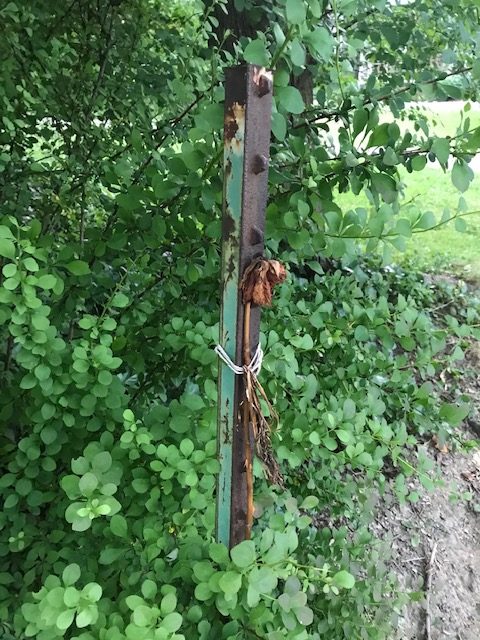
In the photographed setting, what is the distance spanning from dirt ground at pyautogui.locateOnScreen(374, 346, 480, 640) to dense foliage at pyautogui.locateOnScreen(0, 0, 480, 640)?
23.0 inches

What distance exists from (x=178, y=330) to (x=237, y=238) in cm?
48

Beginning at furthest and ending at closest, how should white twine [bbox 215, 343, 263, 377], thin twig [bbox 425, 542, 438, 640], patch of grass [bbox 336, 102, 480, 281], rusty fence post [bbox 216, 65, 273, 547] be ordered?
1. patch of grass [bbox 336, 102, 480, 281]
2. thin twig [bbox 425, 542, 438, 640]
3. white twine [bbox 215, 343, 263, 377]
4. rusty fence post [bbox 216, 65, 273, 547]

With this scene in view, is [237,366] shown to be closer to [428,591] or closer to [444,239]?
[428,591]

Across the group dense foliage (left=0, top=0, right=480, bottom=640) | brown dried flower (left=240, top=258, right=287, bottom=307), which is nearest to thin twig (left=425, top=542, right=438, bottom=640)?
dense foliage (left=0, top=0, right=480, bottom=640)

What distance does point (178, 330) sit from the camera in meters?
1.29

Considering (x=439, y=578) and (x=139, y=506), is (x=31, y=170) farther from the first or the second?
(x=439, y=578)

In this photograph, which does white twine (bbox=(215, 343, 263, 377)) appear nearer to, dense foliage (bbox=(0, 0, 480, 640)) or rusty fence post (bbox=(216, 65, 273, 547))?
rusty fence post (bbox=(216, 65, 273, 547))

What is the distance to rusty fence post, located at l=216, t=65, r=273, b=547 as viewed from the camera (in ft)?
2.59

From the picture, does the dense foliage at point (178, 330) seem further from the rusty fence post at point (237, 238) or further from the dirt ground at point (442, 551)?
the dirt ground at point (442, 551)

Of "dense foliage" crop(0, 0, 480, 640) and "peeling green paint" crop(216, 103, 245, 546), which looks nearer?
"peeling green paint" crop(216, 103, 245, 546)

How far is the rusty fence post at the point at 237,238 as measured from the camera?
2.59 feet

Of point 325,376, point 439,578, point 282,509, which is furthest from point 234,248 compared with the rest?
point 439,578

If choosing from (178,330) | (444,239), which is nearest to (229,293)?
(178,330)

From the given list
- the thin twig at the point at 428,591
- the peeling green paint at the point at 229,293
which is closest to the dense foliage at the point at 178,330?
the peeling green paint at the point at 229,293
